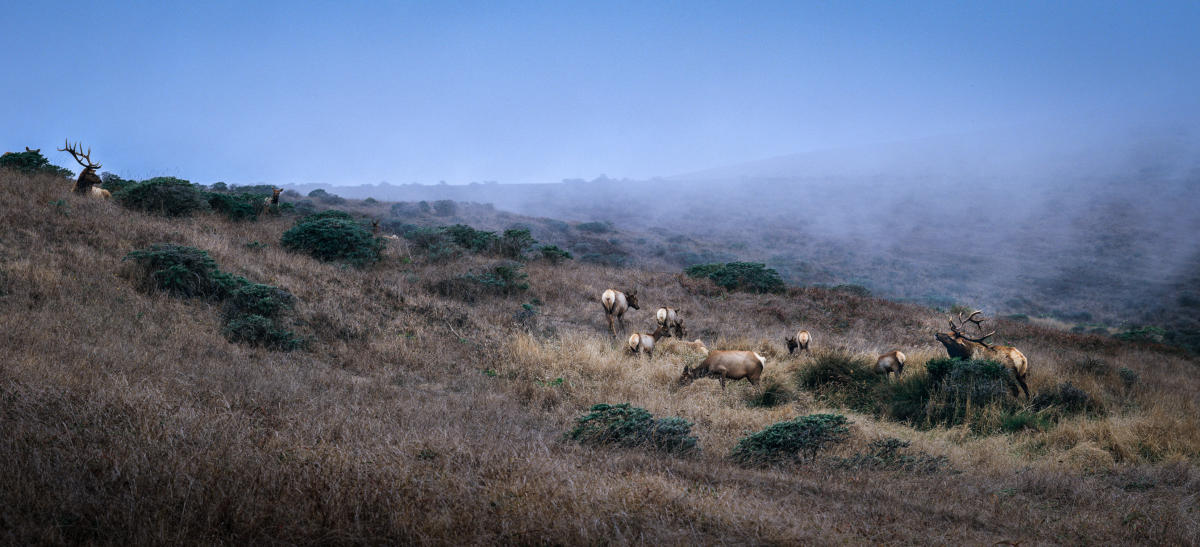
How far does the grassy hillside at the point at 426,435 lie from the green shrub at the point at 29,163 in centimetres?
205

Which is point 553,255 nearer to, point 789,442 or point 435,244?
point 435,244

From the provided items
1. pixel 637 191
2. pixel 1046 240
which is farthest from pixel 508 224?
pixel 637 191

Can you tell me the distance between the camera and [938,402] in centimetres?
771

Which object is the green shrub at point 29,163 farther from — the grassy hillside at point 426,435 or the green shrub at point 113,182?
the grassy hillside at point 426,435

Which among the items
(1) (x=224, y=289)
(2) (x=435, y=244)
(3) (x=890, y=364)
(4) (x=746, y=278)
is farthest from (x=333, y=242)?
(4) (x=746, y=278)

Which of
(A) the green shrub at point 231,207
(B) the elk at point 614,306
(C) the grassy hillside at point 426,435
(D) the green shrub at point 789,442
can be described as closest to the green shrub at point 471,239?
(A) the green shrub at point 231,207

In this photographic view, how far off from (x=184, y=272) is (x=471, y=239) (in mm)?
10663

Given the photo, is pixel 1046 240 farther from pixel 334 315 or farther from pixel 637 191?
pixel 637 191

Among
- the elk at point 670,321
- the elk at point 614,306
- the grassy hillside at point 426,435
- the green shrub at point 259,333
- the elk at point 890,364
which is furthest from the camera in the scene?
the elk at point 614,306

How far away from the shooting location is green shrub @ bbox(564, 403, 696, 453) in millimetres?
5078

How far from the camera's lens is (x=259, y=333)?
784 cm

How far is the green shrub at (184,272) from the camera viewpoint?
8.62 meters

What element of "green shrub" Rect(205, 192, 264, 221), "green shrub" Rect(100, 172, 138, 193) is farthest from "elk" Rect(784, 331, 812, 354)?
"green shrub" Rect(100, 172, 138, 193)

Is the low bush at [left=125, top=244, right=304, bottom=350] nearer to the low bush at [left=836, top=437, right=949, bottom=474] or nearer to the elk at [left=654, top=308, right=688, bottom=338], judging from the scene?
the elk at [left=654, top=308, right=688, bottom=338]
